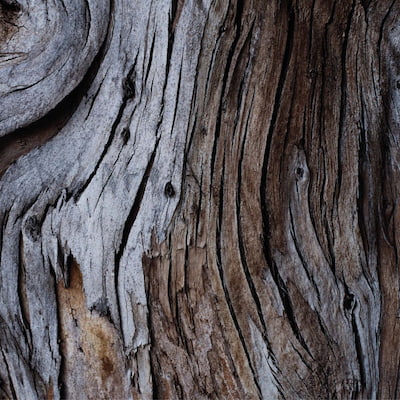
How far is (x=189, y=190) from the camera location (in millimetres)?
1273

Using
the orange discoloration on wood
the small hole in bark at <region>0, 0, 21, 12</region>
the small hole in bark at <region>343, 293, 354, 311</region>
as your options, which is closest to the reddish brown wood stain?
the small hole in bark at <region>343, 293, 354, 311</region>

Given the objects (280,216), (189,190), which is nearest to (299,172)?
(280,216)

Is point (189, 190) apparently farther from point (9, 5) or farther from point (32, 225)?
point (9, 5)

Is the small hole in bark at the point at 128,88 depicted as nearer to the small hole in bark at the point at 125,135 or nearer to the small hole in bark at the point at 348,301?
the small hole in bark at the point at 125,135

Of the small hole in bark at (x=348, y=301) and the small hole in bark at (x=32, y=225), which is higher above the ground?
the small hole in bark at (x=32, y=225)

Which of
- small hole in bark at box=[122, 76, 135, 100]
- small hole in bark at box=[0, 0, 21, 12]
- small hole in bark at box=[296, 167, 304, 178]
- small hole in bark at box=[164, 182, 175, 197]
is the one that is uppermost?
small hole in bark at box=[0, 0, 21, 12]

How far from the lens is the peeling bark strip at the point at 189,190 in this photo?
1271 millimetres

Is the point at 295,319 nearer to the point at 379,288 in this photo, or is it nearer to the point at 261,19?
the point at 379,288

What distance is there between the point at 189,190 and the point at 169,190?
0.05 m

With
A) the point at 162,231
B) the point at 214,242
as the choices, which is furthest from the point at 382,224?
the point at 162,231

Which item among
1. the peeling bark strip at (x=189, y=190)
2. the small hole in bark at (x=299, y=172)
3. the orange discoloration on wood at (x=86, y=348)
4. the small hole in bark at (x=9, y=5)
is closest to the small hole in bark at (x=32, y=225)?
the peeling bark strip at (x=189, y=190)

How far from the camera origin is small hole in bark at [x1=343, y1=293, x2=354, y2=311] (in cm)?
138

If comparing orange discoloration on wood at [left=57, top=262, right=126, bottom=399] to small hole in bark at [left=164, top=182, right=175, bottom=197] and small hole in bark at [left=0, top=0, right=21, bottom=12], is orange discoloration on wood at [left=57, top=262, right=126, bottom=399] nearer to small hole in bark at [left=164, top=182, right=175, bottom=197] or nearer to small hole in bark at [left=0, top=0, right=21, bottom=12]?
small hole in bark at [left=164, top=182, right=175, bottom=197]

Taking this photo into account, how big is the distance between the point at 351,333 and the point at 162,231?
2.00 feet
